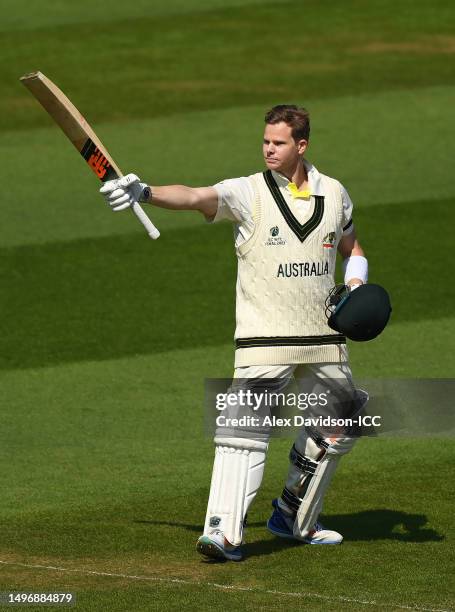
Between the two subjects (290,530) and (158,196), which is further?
(290,530)

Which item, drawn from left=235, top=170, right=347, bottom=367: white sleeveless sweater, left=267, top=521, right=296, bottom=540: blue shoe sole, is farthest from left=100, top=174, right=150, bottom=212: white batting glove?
left=267, top=521, right=296, bottom=540: blue shoe sole

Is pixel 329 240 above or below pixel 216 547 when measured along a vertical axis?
above

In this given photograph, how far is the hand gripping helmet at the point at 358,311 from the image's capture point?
7.31 metres

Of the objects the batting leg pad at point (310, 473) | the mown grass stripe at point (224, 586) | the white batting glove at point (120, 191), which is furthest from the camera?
the batting leg pad at point (310, 473)

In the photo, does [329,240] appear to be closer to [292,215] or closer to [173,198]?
[292,215]

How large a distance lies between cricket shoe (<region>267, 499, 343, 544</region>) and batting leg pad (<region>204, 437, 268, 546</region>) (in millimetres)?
486

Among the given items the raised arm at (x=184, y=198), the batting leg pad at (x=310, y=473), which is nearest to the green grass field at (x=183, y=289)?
the batting leg pad at (x=310, y=473)

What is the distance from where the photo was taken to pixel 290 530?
7.87 metres

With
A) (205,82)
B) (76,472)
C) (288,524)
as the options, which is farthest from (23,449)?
(205,82)

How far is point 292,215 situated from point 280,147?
0.35 meters

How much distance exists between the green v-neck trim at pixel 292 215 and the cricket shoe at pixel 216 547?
60.9 inches

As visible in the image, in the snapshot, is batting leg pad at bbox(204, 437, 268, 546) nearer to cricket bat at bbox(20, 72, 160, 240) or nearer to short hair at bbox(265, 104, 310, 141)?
cricket bat at bbox(20, 72, 160, 240)
